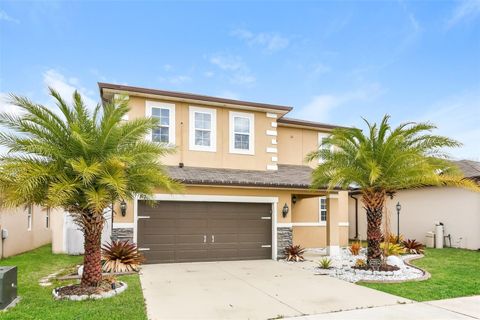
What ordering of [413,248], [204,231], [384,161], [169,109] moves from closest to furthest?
[384,161], [204,231], [169,109], [413,248]

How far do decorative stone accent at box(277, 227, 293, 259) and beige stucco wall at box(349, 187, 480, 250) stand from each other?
6.94 meters

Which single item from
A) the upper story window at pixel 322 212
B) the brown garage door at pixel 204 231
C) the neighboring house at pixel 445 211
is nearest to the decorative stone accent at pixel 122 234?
the brown garage door at pixel 204 231

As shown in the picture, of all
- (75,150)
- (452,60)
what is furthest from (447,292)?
(452,60)

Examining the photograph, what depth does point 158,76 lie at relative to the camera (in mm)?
18969

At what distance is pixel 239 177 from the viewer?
46.2 ft

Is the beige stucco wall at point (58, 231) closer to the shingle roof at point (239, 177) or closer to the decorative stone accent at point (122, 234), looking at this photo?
the decorative stone accent at point (122, 234)

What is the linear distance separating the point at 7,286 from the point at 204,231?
23.7 ft

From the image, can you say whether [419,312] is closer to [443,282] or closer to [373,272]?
[443,282]

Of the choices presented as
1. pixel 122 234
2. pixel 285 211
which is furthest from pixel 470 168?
pixel 122 234

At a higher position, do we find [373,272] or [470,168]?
[470,168]

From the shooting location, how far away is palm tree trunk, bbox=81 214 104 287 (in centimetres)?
853

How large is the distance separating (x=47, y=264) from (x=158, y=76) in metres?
10.1

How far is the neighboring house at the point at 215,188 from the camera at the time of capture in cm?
1330

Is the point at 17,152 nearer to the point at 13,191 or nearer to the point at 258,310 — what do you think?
the point at 13,191
